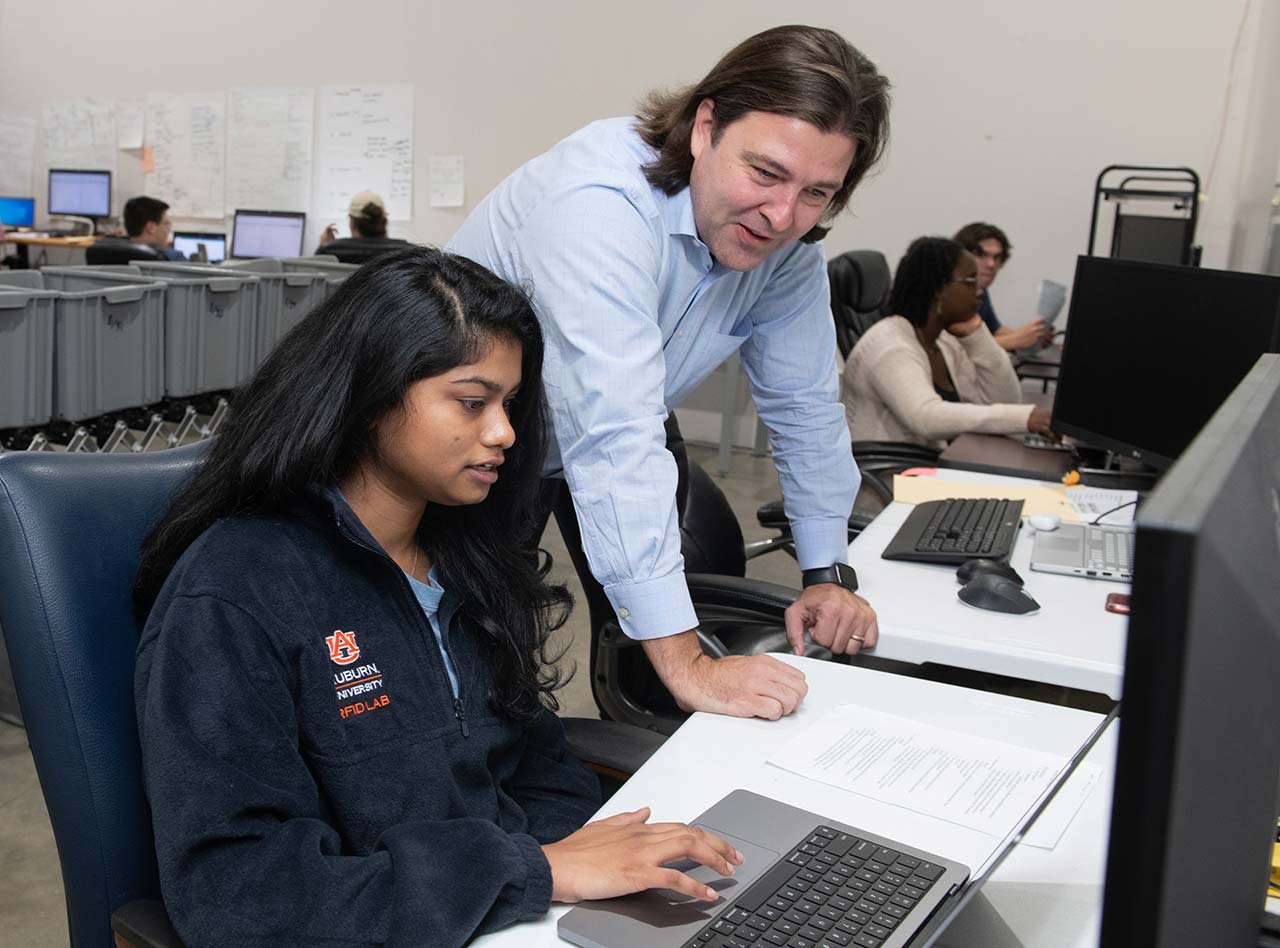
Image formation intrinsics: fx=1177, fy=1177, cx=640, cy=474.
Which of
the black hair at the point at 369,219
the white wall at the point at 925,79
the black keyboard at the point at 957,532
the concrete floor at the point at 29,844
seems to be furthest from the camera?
the black hair at the point at 369,219

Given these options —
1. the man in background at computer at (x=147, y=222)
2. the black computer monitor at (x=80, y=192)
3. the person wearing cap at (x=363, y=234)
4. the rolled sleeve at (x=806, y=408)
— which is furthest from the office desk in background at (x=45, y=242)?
the rolled sleeve at (x=806, y=408)

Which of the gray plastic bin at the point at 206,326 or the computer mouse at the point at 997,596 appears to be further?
the gray plastic bin at the point at 206,326

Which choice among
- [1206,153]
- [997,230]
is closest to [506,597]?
[997,230]

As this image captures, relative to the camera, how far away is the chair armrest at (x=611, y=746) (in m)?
1.27

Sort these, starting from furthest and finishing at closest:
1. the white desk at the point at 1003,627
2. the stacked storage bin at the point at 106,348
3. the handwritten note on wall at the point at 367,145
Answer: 1. the handwritten note on wall at the point at 367,145
2. the stacked storage bin at the point at 106,348
3. the white desk at the point at 1003,627

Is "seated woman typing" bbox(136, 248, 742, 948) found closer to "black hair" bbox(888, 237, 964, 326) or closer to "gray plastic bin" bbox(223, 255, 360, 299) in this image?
"black hair" bbox(888, 237, 964, 326)

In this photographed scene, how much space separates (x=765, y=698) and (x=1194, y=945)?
2.60ft

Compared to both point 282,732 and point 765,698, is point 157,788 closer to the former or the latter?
point 282,732

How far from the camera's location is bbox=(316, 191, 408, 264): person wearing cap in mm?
6273

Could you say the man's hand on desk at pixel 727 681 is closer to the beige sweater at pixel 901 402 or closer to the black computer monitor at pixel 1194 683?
the black computer monitor at pixel 1194 683

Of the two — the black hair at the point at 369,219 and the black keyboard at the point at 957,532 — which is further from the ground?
the black hair at the point at 369,219

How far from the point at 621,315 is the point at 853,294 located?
7.60ft

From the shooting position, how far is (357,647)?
1.01 meters

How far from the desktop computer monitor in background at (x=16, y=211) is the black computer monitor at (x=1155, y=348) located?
7931 millimetres
